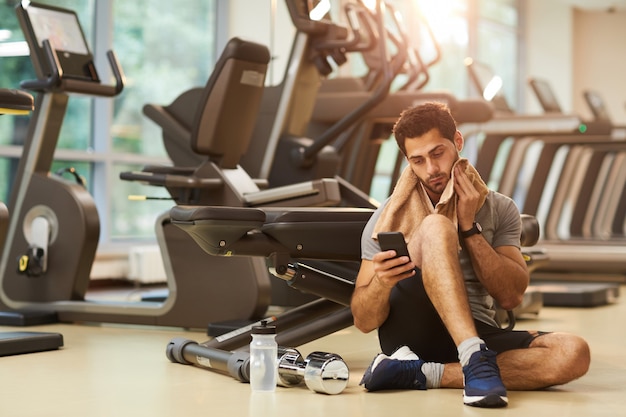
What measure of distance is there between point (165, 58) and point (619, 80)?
30.1 feet

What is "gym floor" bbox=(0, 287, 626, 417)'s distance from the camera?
2771mm

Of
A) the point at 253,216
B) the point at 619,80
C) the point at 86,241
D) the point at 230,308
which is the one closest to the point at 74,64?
the point at 86,241

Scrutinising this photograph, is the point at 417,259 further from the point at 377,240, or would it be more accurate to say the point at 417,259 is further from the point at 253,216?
the point at 253,216

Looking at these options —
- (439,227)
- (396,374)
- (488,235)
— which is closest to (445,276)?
(439,227)

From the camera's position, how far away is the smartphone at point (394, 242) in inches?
117

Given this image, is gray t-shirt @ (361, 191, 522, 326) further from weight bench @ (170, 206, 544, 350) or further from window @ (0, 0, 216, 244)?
window @ (0, 0, 216, 244)

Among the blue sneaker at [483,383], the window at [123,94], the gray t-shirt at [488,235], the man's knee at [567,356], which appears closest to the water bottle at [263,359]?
the gray t-shirt at [488,235]

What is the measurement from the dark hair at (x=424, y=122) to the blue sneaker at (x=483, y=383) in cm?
70

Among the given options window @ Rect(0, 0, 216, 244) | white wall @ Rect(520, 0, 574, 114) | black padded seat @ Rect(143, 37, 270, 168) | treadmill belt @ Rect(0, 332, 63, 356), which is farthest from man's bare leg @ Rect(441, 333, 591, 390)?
white wall @ Rect(520, 0, 574, 114)

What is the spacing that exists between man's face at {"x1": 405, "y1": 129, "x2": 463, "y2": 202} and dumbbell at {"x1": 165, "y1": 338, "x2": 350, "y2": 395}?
633mm

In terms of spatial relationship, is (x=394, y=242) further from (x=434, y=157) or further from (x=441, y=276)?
(x=434, y=157)

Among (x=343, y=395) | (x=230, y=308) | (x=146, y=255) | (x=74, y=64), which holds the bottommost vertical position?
(x=146, y=255)

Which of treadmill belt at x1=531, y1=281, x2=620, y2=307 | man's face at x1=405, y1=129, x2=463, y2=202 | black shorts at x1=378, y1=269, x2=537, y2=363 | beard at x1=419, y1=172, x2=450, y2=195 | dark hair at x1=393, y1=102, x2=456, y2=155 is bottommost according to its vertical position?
treadmill belt at x1=531, y1=281, x2=620, y2=307

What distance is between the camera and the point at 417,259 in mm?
3090
